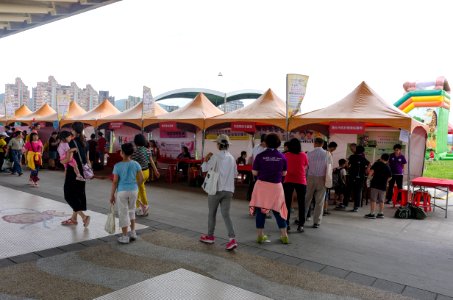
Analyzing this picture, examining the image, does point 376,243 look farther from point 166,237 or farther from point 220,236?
point 166,237

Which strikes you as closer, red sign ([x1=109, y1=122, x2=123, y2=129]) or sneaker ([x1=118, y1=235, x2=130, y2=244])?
sneaker ([x1=118, y1=235, x2=130, y2=244])

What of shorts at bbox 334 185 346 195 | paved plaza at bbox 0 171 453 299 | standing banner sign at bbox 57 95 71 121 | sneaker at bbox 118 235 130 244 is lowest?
paved plaza at bbox 0 171 453 299

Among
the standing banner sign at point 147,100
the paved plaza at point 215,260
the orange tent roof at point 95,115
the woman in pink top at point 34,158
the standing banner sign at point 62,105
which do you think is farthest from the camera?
the standing banner sign at point 62,105

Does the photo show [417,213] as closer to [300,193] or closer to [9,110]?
[300,193]

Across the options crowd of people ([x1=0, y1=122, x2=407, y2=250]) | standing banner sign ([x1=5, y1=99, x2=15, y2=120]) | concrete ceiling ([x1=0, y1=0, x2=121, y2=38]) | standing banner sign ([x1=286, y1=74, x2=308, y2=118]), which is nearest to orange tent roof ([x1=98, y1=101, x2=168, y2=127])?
standing banner sign ([x1=286, y1=74, x2=308, y2=118])

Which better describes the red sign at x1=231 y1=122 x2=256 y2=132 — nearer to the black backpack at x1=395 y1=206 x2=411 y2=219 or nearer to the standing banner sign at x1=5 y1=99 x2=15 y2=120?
the black backpack at x1=395 y1=206 x2=411 y2=219

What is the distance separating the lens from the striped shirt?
6379 mm

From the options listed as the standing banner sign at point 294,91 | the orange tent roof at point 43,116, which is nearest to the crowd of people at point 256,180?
the standing banner sign at point 294,91

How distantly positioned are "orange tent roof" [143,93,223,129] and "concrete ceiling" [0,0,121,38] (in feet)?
18.5

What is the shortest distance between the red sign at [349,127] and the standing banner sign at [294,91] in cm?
110

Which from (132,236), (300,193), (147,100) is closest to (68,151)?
(132,236)

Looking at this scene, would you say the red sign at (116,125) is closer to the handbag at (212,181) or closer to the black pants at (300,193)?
the black pants at (300,193)

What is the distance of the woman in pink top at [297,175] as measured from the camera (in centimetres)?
609

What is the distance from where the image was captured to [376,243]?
18.9ft
